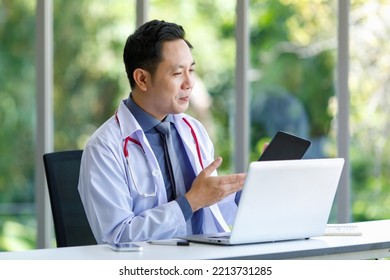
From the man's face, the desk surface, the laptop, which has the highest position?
the man's face

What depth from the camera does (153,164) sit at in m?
2.96

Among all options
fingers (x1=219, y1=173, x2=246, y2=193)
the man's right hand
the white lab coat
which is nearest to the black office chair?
the white lab coat

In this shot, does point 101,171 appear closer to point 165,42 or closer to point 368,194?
point 165,42

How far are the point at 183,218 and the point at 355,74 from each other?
6.56ft

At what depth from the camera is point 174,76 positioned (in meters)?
3.02

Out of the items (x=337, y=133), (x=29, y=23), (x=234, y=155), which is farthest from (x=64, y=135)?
(x=337, y=133)

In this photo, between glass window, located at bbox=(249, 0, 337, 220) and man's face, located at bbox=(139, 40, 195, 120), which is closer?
man's face, located at bbox=(139, 40, 195, 120)

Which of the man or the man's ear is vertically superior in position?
the man's ear

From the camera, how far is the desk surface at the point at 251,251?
2359 mm

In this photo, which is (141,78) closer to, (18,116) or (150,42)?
(150,42)

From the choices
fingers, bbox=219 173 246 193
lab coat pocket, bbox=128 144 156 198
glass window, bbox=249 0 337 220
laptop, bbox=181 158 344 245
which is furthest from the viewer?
glass window, bbox=249 0 337 220

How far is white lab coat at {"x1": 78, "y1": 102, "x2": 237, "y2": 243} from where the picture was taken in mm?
2750

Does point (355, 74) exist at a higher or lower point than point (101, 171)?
higher

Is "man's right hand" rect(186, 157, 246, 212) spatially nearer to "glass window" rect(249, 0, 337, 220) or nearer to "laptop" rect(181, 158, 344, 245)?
"laptop" rect(181, 158, 344, 245)
